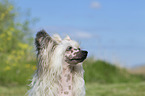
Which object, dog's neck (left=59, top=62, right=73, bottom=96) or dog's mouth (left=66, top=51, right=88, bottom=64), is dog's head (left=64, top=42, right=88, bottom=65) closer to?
dog's mouth (left=66, top=51, right=88, bottom=64)

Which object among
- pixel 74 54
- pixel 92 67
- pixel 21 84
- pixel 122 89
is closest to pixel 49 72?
pixel 74 54

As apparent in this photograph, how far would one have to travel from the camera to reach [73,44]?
477 cm

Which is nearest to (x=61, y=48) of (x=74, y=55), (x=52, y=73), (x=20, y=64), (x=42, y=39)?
(x=74, y=55)

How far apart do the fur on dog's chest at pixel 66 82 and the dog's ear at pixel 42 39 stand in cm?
62

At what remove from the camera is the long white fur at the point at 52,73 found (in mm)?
4508

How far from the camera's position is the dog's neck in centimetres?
459

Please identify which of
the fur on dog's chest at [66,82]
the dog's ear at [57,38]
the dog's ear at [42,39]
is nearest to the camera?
the dog's ear at [42,39]

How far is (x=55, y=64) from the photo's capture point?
177 inches

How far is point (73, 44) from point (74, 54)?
278mm

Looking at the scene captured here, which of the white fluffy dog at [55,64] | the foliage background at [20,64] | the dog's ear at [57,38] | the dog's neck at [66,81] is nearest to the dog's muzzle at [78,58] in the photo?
the white fluffy dog at [55,64]

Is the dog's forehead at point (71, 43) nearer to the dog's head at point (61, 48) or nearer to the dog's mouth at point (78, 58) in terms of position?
the dog's head at point (61, 48)

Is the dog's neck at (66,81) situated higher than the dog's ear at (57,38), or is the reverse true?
the dog's ear at (57,38)

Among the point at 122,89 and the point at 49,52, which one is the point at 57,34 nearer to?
the point at 49,52

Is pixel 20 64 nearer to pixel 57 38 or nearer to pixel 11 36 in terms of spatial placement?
pixel 11 36
